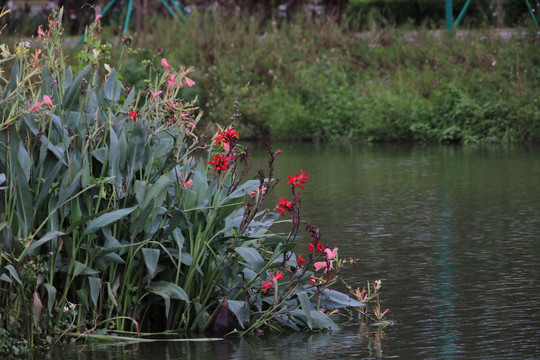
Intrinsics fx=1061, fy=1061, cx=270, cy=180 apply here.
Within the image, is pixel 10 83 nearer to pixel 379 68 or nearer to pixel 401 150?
pixel 401 150

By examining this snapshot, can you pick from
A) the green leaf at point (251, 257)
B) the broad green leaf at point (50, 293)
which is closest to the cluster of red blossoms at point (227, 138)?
the green leaf at point (251, 257)

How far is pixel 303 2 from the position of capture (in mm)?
33344

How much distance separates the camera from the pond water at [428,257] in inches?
204

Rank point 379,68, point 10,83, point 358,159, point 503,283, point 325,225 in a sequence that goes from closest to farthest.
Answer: point 10,83 → point 503,283 → point 325,225 → point 358,159 → point 379,68

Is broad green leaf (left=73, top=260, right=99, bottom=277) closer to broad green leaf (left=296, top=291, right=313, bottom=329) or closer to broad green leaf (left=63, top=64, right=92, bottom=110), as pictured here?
broad green leaf (left=63, top=64, right=92, bottom=110)

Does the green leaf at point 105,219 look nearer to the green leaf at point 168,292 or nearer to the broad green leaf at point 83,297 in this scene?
the broad green leaf at point 83,297

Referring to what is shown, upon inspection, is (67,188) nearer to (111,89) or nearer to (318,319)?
(111,89)

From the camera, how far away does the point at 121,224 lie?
210 inches

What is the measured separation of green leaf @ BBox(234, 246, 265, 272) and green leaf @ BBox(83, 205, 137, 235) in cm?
63

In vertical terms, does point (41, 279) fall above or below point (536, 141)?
above

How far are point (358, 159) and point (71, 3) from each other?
1829 cm

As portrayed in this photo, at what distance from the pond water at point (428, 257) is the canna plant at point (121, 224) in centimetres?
22

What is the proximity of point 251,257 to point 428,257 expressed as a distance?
268 centimetres

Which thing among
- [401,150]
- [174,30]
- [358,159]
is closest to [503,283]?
[358,159]
